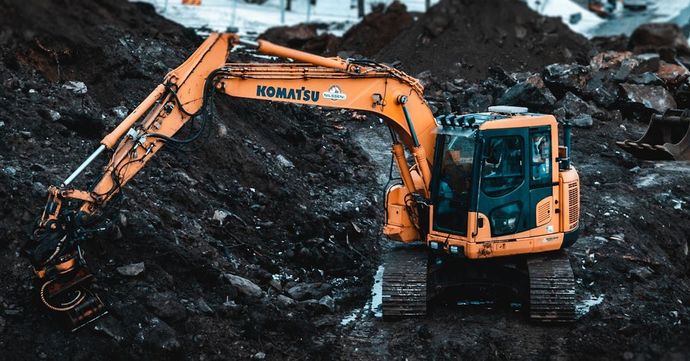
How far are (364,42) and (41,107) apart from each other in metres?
15.7

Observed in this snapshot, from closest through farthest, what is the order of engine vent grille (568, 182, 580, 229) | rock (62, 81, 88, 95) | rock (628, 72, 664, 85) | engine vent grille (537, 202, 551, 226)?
engine vent grille (537, 202, 551, 226) → engine vent grille (568, 182, 580, 229) → rock (62, 81, 88, 95) → rock (628, 72, 664, 85)

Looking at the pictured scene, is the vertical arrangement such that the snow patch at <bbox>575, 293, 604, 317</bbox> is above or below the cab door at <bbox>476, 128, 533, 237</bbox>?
below

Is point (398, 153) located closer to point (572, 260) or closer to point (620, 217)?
point (572, 260)

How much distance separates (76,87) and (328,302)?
21.2 feet

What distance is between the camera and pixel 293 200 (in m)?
15.6

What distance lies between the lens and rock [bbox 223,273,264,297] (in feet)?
39.6

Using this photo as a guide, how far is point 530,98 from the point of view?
21500 mm

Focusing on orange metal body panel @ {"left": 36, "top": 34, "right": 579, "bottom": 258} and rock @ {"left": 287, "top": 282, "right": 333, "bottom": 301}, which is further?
rock @ {"left": 287, "top": 282, "right": 333, "bottom": 301}

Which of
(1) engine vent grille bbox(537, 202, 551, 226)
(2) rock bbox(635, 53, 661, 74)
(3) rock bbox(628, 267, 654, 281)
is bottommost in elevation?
(2) rock bbox(635, 53, 661, 74)

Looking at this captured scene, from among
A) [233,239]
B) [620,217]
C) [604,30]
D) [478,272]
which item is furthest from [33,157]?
[604,30]

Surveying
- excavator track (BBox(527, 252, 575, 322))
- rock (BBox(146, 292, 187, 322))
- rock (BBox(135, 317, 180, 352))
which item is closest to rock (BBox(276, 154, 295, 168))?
rock (BBox(146, 292, 187, 322))

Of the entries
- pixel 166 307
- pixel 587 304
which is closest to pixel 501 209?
pixel 587 304

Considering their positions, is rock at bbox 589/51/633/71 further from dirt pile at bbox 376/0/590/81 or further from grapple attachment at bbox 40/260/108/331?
grapple attachment at bbox 40/260/108/331

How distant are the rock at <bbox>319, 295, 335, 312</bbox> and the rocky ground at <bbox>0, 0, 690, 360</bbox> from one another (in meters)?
0.03
